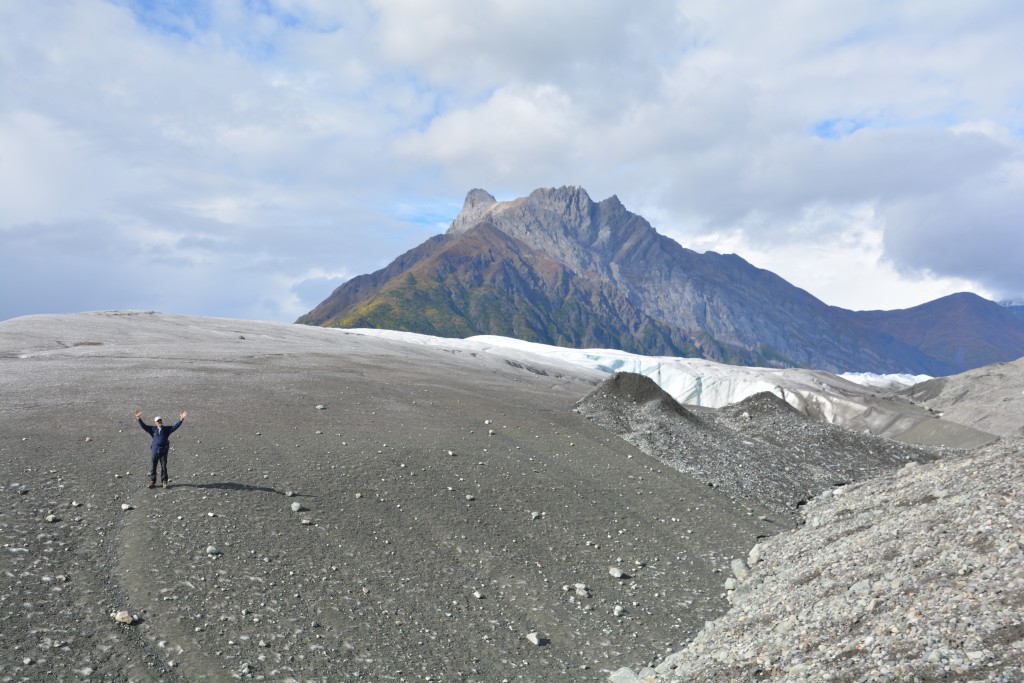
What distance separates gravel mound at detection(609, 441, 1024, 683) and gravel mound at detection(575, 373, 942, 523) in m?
5.76

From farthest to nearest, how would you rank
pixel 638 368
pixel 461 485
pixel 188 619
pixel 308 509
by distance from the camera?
pixel 638 368
pixel 461 485
pixel 308 509
pixel 188 619

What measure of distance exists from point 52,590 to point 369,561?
5798 millimetres

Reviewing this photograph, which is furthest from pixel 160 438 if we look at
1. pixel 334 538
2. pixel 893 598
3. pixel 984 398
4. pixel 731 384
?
pixel 731 384

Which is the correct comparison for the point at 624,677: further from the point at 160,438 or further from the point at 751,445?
the point at 751,445

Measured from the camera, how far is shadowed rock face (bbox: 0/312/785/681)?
1218cm

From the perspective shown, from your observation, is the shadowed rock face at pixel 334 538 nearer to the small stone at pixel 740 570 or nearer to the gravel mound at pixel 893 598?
the small stone at pixel 740 570

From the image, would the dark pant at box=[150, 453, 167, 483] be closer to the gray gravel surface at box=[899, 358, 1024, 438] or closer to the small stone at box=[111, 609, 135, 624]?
the small stone at box=[111, 609, 135, 624]

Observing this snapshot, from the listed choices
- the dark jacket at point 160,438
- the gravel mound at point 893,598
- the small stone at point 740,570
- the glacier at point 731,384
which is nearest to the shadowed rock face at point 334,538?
the small stone at point 740,570

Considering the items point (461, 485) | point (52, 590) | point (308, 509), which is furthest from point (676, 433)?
point (52, 590)

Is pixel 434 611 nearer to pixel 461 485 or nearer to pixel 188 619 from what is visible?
pixel 188 619

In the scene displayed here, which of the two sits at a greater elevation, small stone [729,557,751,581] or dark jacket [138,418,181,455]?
dark jacket [138,418,181,455]

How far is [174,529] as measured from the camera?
15.1 m

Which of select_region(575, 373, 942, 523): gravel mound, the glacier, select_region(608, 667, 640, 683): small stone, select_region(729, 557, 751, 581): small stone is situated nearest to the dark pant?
select_region(608, 667, 640, 683): small stone

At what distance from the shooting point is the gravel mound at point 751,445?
83.7ft
